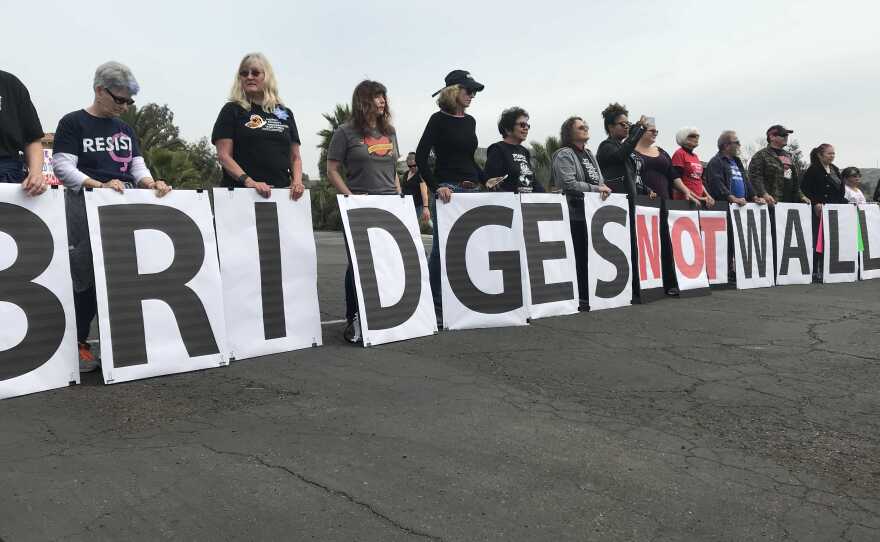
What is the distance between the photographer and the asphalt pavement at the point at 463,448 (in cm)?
280

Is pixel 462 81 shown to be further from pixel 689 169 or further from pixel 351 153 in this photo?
pixel 689 169

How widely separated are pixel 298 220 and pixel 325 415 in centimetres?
242

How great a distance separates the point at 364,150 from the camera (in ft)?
21.6

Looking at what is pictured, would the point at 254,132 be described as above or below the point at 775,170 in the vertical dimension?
above

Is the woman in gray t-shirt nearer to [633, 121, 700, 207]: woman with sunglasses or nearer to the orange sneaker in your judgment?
the orange sneaker

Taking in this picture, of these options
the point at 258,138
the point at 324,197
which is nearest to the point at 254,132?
the point at 258,138

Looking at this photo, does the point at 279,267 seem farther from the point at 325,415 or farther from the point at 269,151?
the point at 325,415

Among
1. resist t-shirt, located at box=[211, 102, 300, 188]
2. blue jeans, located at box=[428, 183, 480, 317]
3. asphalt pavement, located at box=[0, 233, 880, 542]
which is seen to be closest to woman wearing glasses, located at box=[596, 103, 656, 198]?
blue jeans, located at box=[428, 183, 480, 317]

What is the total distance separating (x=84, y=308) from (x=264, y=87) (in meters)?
2.12

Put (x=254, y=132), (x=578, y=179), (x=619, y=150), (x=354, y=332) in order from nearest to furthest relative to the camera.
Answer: (x=254, y=132) → (x=354, y=332) → (x=578, y=179) → (x=619, y=150)

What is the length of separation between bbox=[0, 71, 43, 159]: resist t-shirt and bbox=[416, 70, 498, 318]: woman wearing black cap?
324 centimetres

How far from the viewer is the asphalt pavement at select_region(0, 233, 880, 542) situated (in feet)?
9.19

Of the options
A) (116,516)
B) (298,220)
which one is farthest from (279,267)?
(116,516)

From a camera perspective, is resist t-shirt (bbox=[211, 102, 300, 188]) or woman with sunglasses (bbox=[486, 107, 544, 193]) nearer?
resist t-shirt (bbox=[211, 102, 300, 188])
